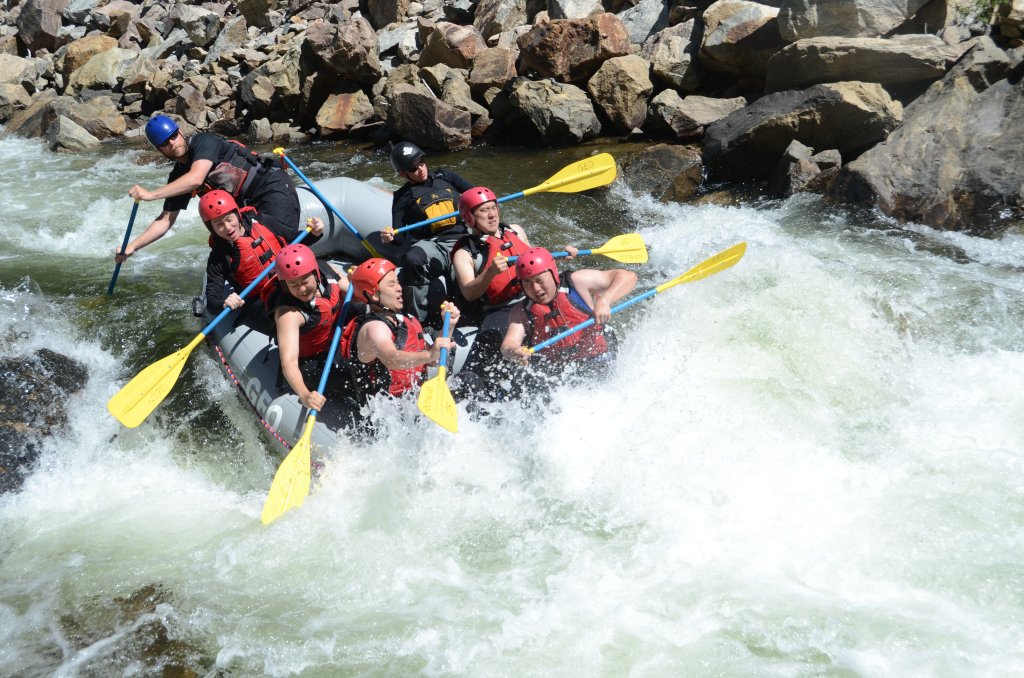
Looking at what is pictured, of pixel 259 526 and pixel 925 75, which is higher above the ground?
pixel 925 75

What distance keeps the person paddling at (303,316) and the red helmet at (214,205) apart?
625mm

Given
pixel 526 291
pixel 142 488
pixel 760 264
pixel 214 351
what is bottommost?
pixel 142 488

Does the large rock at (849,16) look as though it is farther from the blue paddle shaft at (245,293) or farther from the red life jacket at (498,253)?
the blue paddle shaft at (245,293)

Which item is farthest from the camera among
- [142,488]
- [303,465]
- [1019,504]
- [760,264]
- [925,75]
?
[925,75]

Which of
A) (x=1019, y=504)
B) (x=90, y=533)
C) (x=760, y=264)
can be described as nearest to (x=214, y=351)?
(x=90, y=533)

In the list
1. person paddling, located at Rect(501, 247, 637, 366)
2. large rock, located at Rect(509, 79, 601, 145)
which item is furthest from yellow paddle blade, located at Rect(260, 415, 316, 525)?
large rock, located at Rect(509, 79, 601, 145)

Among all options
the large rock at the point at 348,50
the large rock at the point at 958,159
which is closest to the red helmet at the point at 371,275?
the large rock at the point at 958,159

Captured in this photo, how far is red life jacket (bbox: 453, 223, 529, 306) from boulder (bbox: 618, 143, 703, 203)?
3761mm

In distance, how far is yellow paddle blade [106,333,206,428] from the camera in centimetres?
470

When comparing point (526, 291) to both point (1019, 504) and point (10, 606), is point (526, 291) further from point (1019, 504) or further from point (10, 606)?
point (10, 606)

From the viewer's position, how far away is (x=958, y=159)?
6789 mm

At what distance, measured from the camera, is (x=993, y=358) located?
5.06 meters

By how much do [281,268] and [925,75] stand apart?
6610 mm

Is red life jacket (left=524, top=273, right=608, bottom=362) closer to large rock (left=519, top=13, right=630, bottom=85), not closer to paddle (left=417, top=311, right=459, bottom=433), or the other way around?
paddle (left=417, top=311, right=459, bottom=433)
